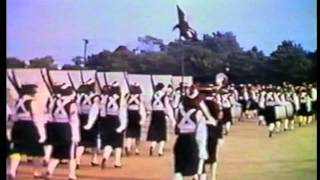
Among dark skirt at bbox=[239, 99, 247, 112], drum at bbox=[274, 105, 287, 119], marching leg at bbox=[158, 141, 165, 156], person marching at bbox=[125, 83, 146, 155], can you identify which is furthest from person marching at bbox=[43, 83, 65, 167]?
drum at bbox=[274, 105, 287, 119]

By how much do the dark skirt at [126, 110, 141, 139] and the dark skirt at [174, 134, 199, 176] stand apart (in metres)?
0.12

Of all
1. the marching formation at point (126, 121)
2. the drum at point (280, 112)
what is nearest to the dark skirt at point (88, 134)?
the marching formation at point (126, 121)

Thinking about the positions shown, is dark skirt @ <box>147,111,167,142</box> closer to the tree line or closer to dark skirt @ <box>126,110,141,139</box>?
dark skirt @ <box>126,110,141,139</box>

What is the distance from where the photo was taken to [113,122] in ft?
6.79

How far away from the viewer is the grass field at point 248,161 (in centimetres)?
205

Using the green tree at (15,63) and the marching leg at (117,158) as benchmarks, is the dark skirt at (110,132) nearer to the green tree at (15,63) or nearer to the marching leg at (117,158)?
the marching leg at (117,158)

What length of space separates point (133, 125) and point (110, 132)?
→ 0.07m

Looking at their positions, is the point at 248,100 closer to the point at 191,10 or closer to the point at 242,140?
the point at 242,140

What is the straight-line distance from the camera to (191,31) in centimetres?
212

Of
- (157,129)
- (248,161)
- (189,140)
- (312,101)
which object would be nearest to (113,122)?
(157,129)

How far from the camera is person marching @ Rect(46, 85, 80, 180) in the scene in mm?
2004

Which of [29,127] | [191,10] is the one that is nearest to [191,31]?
[191,10]

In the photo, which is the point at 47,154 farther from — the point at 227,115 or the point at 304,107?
the point at 304,107

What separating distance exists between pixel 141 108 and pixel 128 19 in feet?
0.88
